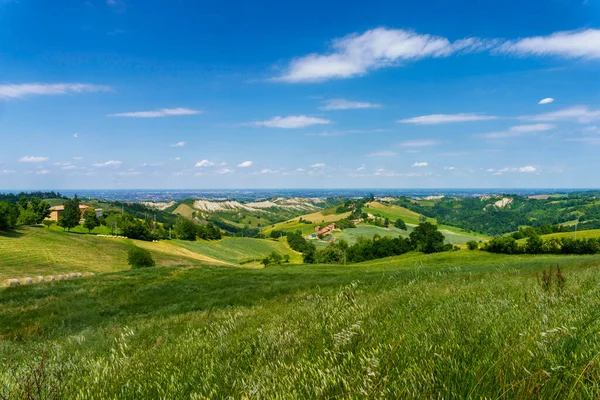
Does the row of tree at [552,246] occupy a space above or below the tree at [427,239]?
above

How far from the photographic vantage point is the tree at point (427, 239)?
356 ft

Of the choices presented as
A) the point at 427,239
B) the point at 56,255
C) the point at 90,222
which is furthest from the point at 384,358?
the point at 90,222

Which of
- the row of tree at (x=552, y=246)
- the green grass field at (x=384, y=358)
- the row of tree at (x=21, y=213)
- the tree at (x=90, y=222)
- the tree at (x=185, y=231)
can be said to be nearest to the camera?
the green grass field at (x=384, y=358)

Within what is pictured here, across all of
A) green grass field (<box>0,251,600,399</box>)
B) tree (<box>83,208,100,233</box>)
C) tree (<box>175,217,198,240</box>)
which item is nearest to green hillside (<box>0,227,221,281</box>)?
tree (<box>83,208,100,233</box>)

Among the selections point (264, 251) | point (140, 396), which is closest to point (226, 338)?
point (140, 396)

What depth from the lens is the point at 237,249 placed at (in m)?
152

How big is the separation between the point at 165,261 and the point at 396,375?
9621 centimetres

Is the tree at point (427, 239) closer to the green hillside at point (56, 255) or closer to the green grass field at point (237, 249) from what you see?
the green grass field at point (237, 249)

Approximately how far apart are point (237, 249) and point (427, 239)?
83947mm

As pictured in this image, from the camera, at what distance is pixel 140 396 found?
11.6ft

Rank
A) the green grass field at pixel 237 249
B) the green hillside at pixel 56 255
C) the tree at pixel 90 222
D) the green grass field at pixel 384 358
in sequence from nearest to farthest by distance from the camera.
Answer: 1. the green grass field at pixel 384 358
2. the green hillside at pixel 56 255
3. the green grass field at pixel 237 249
4. the tree at pixel 90 222

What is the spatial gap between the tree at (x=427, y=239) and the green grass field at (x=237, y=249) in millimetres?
50334

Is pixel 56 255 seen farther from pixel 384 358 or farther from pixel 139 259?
pixel 384 358

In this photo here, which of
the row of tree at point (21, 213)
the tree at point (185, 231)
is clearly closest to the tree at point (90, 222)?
the row of tree at point (21, 213)
